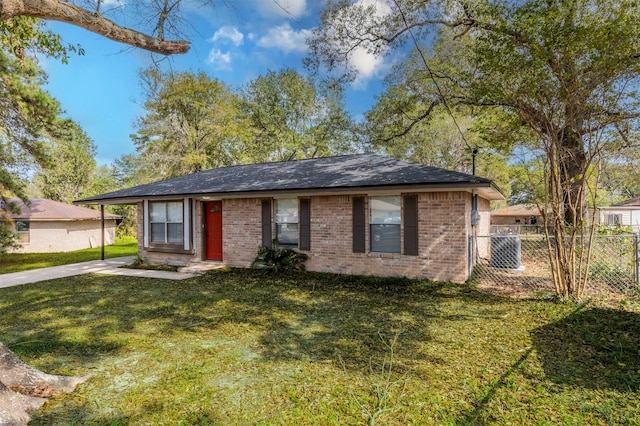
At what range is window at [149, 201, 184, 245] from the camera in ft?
37.2

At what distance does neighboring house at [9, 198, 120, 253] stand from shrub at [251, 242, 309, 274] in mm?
16242

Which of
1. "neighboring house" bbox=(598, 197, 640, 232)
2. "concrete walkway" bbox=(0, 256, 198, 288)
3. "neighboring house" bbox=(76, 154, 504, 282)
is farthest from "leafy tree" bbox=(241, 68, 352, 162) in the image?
"neighboring house" bbox=(598, 197, 640, 232)

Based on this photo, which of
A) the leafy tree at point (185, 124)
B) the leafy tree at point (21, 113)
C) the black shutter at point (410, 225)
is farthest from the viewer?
the leafy tree at point (185, 124)

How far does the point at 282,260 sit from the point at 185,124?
19.0 meters

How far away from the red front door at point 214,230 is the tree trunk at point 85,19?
7.29 m

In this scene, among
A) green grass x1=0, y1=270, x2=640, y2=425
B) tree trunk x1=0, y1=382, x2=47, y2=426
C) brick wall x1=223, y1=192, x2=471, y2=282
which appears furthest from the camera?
brick wall x1=223, y1=192, x2=471, y2=282

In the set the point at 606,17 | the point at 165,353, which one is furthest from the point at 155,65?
the point at 606,17

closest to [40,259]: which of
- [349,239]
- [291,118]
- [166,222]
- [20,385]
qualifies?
[166,222]

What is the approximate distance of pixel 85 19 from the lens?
339 cm

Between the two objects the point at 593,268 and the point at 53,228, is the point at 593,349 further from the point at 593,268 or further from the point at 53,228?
the point at 53,228

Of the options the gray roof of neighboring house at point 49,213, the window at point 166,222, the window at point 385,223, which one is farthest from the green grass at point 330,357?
the gray roof of neighboring house at point 49,213

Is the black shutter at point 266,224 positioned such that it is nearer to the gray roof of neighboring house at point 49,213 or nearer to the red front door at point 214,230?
the red front door at point 214,230

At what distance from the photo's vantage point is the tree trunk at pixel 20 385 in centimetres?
262

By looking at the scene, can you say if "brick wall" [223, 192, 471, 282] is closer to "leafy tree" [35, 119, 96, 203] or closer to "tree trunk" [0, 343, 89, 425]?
"tree trunk" [0, 343, 89, 425]
